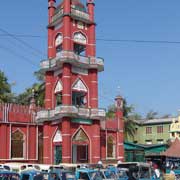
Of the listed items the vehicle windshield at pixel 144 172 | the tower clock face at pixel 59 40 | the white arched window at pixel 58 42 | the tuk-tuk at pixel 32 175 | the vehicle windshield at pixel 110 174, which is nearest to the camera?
the tuk-tuk at pixel 32 175

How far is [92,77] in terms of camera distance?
41.6 m

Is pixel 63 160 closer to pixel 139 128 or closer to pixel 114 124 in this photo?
pixel 114 124

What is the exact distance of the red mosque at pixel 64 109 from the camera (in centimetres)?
3899

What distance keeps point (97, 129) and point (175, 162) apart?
9.11 m

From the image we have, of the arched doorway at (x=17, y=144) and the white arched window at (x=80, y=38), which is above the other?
the white arched window at (x=80, y=38)

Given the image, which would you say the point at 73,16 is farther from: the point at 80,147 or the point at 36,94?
the point at 36,94

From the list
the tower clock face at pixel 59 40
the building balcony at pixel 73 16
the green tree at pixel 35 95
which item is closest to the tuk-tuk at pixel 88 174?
the tower clock face at pixel 59 40

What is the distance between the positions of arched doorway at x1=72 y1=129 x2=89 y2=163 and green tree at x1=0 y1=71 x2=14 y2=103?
788 inches

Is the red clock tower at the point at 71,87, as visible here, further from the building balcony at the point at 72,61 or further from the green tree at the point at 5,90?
the green tree at the point at 5,90

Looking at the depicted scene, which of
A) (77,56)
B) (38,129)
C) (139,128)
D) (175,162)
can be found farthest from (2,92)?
(139,128)

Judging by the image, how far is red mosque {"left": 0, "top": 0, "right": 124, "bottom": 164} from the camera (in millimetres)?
38994

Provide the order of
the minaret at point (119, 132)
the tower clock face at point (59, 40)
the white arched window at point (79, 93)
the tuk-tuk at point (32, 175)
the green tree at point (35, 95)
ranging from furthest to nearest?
the green tree at point (35, 95) → the minaret at point (119, 132) → the tower clock face at point (59, 40) → the white arched window at point (79, 93) → the tuk-tuk at point (32, 175)

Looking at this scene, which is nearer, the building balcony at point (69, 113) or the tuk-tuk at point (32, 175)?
the tuk-tuk at point (32, 175)

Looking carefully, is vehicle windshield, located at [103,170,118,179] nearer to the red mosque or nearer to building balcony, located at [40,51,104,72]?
the red mosque
